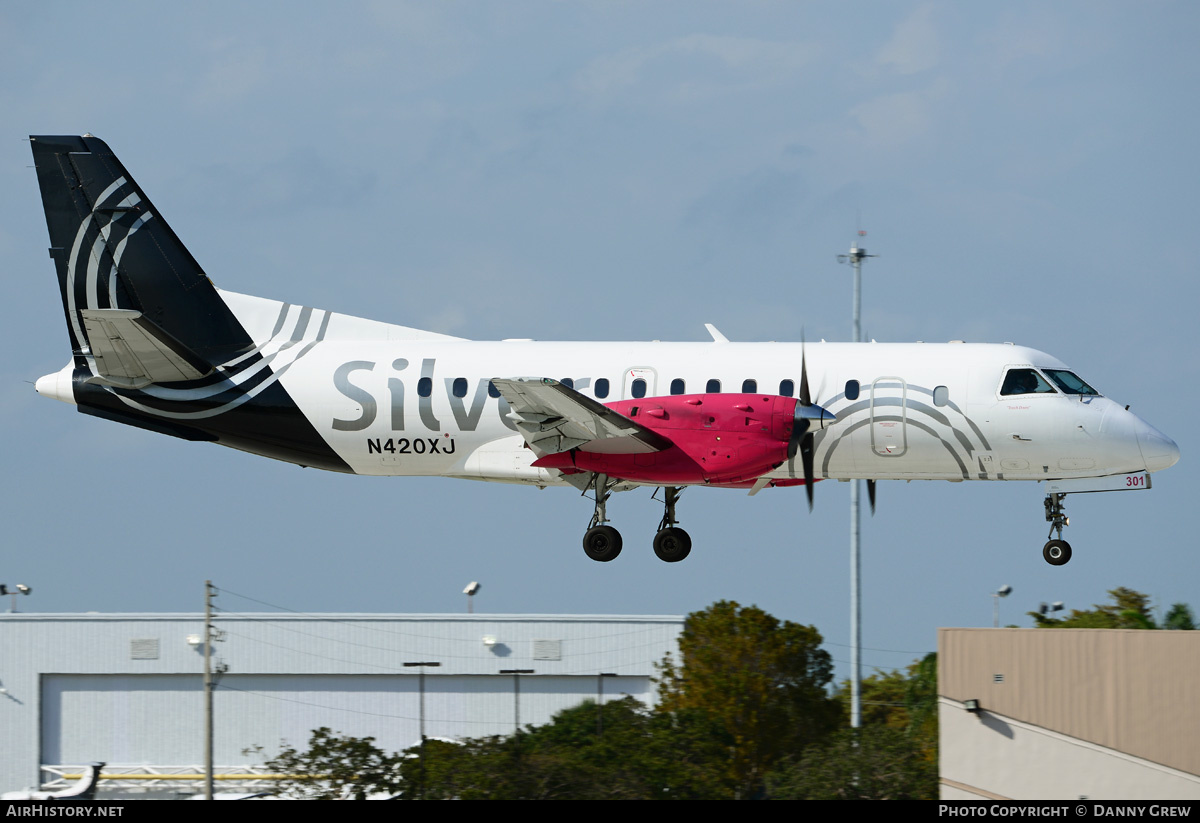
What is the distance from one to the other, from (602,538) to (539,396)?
10.8ft

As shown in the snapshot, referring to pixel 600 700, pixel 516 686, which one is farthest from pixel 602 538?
pixel 516 686

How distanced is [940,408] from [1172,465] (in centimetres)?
424

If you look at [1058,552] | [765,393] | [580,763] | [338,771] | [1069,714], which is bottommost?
[338,771]

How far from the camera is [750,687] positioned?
4678cm

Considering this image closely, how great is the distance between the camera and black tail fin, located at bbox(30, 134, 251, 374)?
82.0ft

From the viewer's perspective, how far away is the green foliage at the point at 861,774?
39.3 metres

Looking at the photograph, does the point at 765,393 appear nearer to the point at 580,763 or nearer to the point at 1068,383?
the point at 1068,383

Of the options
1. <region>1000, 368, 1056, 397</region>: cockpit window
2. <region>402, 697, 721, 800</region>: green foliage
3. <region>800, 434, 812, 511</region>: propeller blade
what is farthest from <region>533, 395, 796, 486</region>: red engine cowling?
<region>402, 697, 721, 800</region>: green foliage

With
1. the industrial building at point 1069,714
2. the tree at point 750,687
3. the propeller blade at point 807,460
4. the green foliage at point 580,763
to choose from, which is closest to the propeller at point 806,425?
the propeller blade at point 807,460

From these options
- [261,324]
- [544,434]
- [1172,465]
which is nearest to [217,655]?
[261,324]

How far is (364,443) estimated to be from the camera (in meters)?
23.8

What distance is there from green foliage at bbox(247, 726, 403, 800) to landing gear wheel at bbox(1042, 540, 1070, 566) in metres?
22.6

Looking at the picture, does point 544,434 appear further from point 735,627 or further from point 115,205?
point 735,627

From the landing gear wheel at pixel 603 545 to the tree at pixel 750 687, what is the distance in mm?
23597
